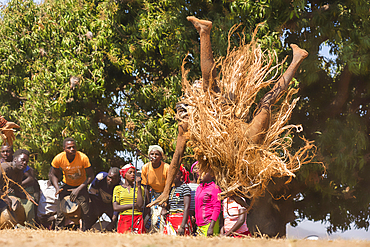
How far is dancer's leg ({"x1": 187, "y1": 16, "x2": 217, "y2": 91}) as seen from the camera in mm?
3376

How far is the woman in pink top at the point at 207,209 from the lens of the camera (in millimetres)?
4637

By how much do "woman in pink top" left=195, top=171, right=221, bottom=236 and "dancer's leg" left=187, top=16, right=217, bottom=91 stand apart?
1.55 m

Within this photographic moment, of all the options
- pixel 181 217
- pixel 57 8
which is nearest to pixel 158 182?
pixel 181 217

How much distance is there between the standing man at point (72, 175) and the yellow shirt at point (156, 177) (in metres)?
1.17

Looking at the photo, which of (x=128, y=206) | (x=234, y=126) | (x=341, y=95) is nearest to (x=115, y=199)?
(x=128, y=206)

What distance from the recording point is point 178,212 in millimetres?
4973

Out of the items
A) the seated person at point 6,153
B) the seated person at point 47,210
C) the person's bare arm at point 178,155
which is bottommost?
the seated person at point 47,210

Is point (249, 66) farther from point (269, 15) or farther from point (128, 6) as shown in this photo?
point (128, 6)

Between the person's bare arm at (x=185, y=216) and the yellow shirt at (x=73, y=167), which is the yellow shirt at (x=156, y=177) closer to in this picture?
the person's bare arm at (x=185, y=216)

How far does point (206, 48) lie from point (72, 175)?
381 cm

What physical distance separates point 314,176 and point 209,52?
4.81 meters

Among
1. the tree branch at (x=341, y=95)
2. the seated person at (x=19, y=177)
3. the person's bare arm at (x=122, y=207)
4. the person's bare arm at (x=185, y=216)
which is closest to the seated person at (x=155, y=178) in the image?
the person's bare arm at (x=122, y=207)

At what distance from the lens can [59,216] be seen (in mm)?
6102

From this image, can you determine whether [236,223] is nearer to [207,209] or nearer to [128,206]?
[207,209]
